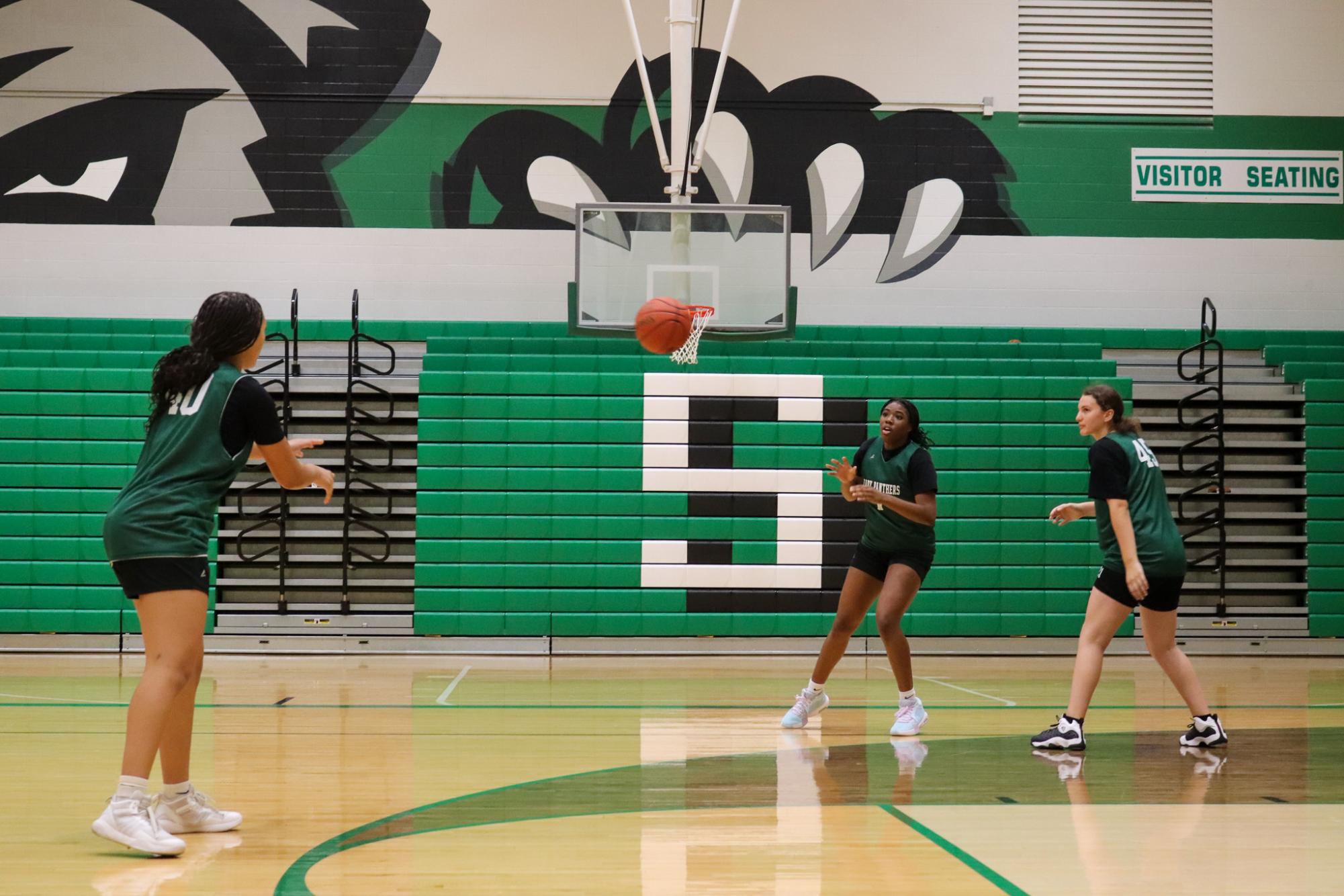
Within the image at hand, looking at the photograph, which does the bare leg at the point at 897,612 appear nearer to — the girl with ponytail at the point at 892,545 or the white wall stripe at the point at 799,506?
the girl with ponytail at the point at 892,545

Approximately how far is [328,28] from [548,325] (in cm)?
341

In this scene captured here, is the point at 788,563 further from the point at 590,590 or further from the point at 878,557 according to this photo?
the point at 878,557

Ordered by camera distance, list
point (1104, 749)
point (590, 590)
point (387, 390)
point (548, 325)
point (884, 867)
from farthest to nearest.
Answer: point (548, 325), point (387, 390), point (590, 590), point (1104, 749), point (884, 867)

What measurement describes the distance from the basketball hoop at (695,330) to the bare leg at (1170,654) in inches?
149

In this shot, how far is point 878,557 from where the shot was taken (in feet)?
17.4

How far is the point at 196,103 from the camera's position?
1081 centimetres

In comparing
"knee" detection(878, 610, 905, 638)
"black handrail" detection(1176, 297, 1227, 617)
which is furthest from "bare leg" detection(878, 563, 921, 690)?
"black handrail" detection(1176, 297, 1227, 617)

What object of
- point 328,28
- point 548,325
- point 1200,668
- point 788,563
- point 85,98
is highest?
point 328,28

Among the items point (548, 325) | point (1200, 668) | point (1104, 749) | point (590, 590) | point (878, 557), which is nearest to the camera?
point (1104, 749)

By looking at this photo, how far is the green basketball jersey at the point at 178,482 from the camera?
3113 mm

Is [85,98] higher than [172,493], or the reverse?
[85,98]

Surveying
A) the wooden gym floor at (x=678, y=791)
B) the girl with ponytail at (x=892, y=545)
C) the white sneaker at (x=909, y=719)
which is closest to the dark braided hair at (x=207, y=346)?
the wooden gym floor at (x=678, y=791)

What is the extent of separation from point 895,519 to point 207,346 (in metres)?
3.01

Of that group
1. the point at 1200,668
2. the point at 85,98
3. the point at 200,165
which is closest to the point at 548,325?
the point at 200,165
